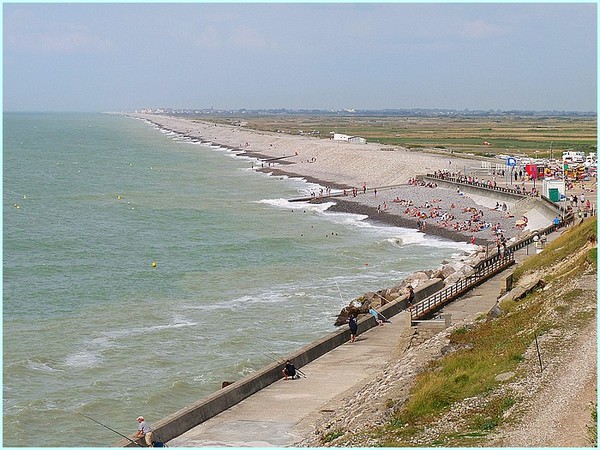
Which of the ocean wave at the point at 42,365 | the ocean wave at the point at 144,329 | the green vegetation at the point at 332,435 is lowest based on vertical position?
the ocean wave at the point at 42,365

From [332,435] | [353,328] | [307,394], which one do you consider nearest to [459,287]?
[353,328]

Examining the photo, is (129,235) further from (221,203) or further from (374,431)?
(374,431)

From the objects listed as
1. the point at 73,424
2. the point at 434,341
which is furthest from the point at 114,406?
the point at 434,341

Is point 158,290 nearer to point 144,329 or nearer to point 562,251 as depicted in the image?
point 144,329

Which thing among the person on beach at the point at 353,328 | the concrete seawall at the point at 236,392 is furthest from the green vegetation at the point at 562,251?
the person on beach at the point at 353,328

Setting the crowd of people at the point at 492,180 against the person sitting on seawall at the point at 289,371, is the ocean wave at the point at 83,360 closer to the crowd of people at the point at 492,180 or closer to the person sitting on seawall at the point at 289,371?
the person sitting on seawall at the point at 289,371

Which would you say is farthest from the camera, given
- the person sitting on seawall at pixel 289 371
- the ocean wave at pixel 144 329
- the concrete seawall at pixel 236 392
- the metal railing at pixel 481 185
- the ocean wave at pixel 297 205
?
the ocean wave at pixel 297 205
